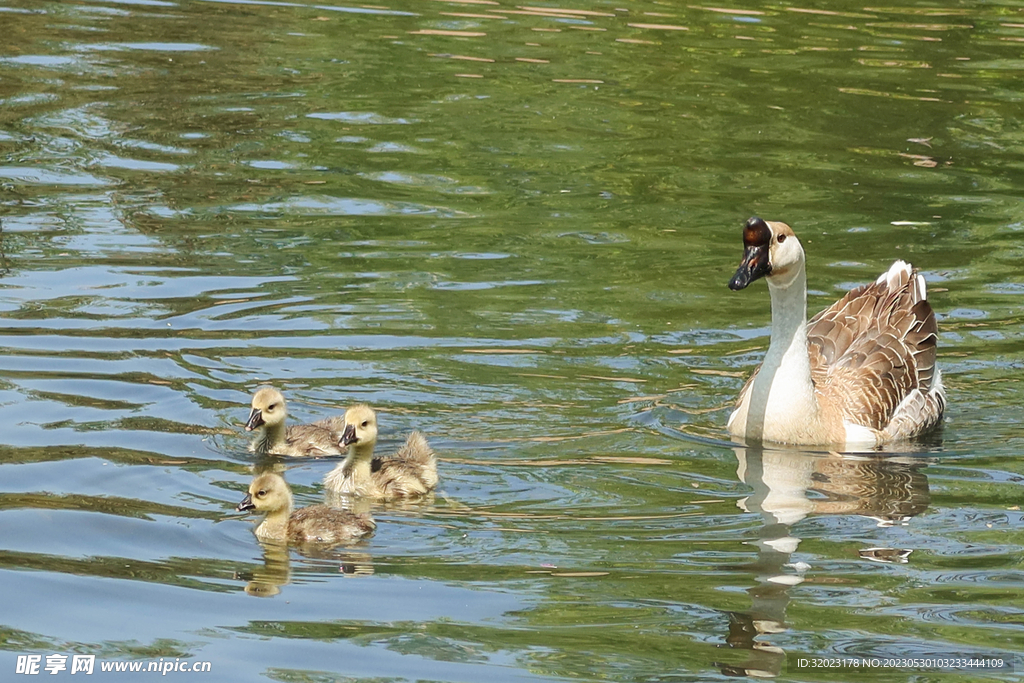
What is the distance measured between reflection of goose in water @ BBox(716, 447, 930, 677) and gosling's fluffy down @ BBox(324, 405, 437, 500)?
1.72 metres

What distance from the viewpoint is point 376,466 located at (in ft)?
28.3

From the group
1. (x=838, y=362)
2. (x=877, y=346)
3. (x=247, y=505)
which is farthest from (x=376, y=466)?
(x=877, y=346)

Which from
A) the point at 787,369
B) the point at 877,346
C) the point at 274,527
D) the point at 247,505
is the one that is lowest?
the point at 274,527

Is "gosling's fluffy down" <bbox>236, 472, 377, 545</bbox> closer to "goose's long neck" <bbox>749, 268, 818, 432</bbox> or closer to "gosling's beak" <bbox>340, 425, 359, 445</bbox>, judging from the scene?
"gosling's beak" <bbox>340, 425, 359, 445</bbox>

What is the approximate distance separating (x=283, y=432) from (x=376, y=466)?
758 mm

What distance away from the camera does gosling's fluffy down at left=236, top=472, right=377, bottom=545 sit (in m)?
7.75

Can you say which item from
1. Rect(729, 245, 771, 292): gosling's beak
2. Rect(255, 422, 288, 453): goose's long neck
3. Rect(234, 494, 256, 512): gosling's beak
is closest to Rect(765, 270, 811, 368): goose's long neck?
Rect(729, 245, 771, 292): gosling's beak

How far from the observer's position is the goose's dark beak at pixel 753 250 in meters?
9.09

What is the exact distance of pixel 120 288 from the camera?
1170cm

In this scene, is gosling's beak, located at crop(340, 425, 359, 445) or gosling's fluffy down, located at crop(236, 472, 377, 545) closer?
gosling's fluffy down, located at crop(236, 472, 377, 545)

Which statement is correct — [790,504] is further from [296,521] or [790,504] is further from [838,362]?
[296,521]

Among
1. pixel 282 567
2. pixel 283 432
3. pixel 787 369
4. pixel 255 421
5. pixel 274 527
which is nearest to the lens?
pixel 282 567

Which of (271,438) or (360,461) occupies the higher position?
(271,438)

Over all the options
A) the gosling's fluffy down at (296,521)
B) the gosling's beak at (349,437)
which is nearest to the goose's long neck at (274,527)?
the gosling's fluffy down at (296,521)
